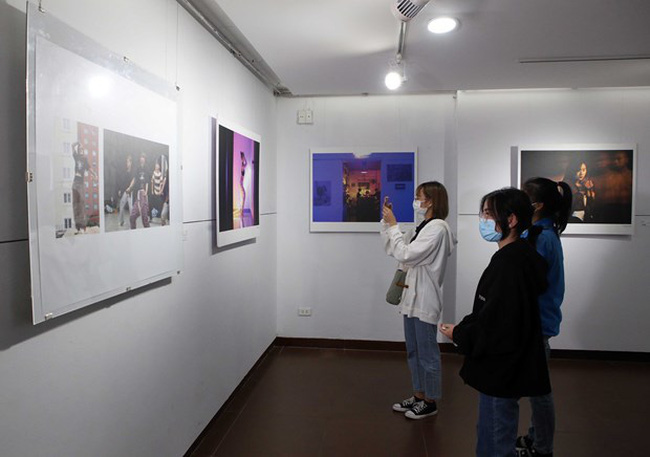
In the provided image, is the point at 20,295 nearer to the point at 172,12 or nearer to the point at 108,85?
the point at 108,85

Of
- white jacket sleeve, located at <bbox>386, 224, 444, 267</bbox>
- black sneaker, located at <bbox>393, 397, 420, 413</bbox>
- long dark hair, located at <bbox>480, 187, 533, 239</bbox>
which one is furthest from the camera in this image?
black sneaker, located at <bbox>393, 397, 420, 413</bbox>

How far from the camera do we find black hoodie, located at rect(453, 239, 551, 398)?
1.80 metres

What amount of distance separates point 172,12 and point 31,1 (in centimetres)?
114

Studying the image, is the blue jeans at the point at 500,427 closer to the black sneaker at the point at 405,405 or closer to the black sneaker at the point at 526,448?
the black sneaker at the point at 526,448

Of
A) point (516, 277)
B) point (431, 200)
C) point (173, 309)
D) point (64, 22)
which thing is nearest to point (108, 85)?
point (64, 22)

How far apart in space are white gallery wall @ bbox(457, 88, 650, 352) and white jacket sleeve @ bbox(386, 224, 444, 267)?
1.76 m

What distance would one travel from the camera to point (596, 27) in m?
2.79

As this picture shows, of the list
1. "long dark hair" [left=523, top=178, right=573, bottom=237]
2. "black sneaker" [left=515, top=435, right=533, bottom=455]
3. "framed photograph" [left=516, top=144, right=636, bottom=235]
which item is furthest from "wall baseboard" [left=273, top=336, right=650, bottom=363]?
"long dark hair" [left=523, top=178, right=573, bottom=237]

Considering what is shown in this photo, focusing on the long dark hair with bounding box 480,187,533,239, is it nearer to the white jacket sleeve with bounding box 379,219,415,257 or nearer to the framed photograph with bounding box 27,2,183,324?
the white jacket sleeve with bounding box 379,219,415,257

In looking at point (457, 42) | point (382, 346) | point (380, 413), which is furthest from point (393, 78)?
point (382, 346)

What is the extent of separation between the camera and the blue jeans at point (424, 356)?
10.5 feet

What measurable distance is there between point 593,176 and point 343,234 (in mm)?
2710

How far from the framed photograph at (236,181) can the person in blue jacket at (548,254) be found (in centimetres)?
200

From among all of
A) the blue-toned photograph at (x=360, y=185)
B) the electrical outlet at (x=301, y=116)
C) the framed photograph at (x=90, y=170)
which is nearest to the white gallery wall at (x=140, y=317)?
the framed photograph at (x=90, y=170)
